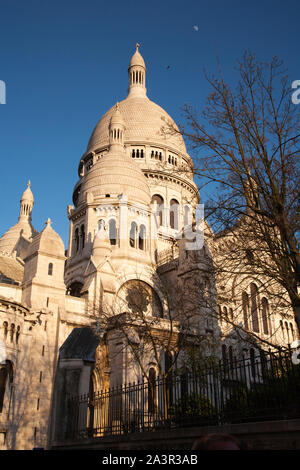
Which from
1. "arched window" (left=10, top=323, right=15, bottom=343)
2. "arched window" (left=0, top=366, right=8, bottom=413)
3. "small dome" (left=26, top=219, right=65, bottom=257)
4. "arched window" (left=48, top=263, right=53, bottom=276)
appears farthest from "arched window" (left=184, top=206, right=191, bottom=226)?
"arched window" (left=0, top=366, right=8, bottom=413)

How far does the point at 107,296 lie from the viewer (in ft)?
107

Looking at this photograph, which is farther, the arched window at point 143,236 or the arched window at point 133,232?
the arched window at point 143,236

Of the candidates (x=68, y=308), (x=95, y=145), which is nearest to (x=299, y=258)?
(x=68, y=308)

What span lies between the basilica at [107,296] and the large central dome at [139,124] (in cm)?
108

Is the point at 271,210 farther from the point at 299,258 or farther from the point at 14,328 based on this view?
the point at 14,328

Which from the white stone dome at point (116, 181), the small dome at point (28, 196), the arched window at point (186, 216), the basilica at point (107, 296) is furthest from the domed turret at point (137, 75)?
the white stone dome at point (116, 181)

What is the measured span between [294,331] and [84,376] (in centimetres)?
2453

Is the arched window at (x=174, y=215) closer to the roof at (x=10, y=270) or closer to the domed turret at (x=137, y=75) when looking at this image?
the roof at (x=10, y=270)

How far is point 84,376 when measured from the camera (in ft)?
87.1

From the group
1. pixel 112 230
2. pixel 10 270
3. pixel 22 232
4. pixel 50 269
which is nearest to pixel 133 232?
pixel 112 230

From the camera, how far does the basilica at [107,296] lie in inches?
1011

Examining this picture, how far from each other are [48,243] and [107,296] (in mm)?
5582

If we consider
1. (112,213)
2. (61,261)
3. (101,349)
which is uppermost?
(112,213)

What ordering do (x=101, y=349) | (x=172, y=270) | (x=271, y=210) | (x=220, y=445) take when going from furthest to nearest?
(x=172, y=270), (x=101, y=349), (x=271, y=210), (x=220, y=445)
